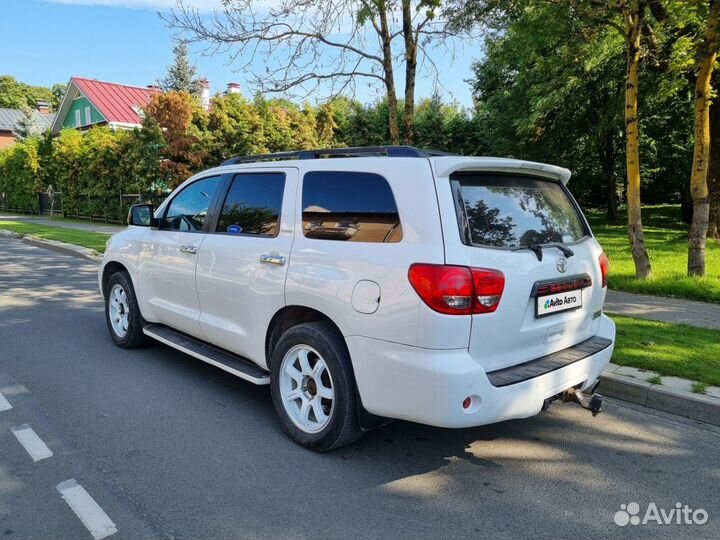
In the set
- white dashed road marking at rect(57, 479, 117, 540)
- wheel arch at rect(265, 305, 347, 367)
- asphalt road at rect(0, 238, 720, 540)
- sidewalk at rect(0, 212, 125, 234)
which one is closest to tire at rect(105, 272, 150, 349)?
asphalt road at rect(0, 238, 720, 540)

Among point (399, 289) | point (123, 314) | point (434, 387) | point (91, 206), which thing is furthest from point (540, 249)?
point (91, 206)

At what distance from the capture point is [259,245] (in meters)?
3.98

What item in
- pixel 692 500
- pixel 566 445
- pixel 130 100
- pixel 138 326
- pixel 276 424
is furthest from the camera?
pixel 130 100

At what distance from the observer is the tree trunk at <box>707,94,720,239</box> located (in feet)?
42.1

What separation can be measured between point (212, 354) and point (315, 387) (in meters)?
1.19

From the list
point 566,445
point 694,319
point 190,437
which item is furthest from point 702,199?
point 190,437

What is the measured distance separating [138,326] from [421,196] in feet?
12.1

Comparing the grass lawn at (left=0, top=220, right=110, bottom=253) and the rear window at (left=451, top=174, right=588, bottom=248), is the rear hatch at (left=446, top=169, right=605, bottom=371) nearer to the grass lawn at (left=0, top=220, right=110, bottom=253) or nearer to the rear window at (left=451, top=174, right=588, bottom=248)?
the rear window at (left=451, top=174, right=588, bottom=248)

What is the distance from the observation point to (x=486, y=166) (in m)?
3.38

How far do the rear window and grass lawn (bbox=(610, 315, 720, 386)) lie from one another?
168 centimetres

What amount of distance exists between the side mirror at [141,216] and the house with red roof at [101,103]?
34.3m

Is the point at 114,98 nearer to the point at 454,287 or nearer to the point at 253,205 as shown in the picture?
the point at 253,205

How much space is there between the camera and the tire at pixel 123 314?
554 centimetres

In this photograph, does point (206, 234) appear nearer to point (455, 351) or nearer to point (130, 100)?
point (455, 351)
